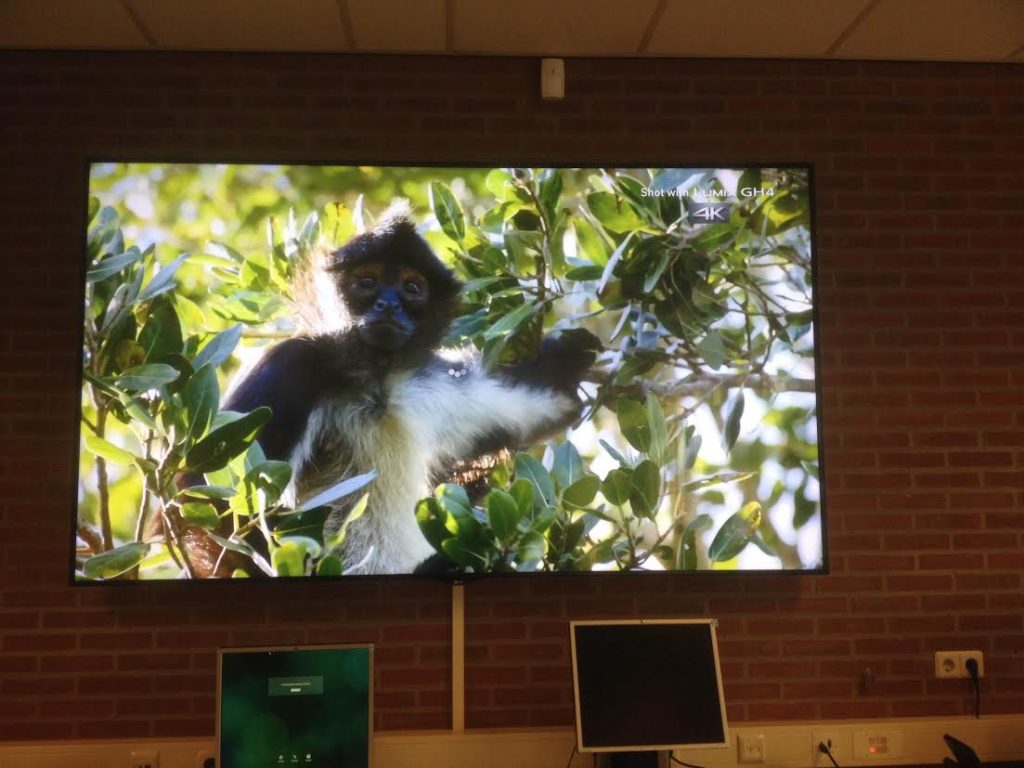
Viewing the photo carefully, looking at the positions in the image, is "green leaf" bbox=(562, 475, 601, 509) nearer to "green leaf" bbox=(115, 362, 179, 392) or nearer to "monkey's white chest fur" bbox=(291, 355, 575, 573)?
"monkey's white chest fur" bbox=(291, 355, 575, 573)

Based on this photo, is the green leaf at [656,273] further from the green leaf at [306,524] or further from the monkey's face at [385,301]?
the green leaf at [306,524]

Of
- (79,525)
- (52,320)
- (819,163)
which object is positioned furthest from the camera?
(819,163)

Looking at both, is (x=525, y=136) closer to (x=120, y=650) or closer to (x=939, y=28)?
(x=939, y=28)

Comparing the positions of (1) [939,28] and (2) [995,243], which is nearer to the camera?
(1) [939,28]

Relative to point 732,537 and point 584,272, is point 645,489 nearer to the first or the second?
point 732,537

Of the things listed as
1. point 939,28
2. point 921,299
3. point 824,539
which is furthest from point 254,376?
point 939,28

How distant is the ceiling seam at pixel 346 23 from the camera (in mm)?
2562

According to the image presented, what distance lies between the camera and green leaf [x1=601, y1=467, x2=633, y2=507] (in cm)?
265

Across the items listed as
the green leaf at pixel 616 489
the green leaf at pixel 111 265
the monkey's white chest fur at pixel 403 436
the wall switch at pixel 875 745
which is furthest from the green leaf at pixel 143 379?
the wall switch at pixel 875 745

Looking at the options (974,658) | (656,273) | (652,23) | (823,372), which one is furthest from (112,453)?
(974,658)

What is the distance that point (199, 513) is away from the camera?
2.57 metres

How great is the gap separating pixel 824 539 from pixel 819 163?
46.9 inches

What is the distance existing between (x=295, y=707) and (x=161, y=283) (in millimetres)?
1255

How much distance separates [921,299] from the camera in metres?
2.88
